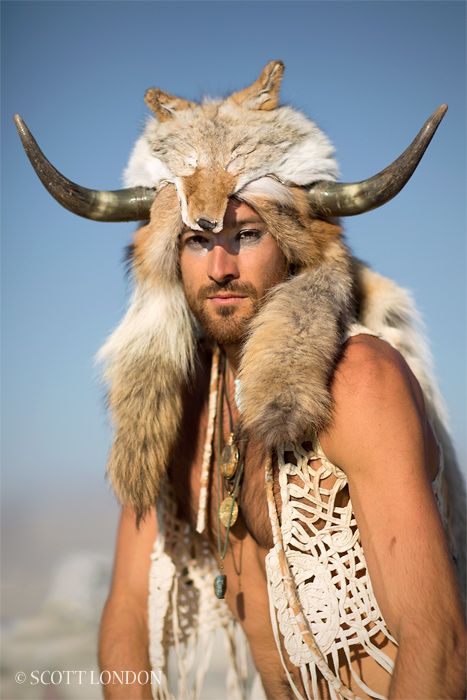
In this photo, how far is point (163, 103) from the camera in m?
2.98

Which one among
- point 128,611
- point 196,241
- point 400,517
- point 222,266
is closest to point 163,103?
point 196,241

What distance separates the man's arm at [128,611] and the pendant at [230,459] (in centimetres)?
53

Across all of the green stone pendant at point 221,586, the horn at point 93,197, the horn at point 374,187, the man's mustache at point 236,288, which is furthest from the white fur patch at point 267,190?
the green stone pendant at point 221,586

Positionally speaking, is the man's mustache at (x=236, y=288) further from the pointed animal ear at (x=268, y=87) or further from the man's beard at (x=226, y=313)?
the pointed animal ear at (x=268, y=87)

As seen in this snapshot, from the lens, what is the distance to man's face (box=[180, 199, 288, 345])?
2732mm

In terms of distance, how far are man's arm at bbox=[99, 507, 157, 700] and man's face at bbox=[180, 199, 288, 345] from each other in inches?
39.9

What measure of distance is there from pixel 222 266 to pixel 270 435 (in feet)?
2.12

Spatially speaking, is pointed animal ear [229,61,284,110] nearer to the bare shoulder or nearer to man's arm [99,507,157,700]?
the bare shoulder

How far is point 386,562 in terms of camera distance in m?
2.18

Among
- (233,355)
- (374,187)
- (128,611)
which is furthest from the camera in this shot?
(128,611)

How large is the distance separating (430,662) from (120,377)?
148 cm

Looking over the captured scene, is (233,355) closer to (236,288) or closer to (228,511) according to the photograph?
(236,288)

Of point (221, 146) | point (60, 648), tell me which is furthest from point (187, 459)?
point (60, 648)

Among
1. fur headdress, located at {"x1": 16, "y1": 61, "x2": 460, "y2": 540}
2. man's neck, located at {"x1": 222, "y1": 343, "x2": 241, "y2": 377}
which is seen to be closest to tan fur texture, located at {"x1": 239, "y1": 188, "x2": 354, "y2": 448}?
fur headdress, located at {"x1": 16, "y1": 61, "x2": 460, "y2": 540}
